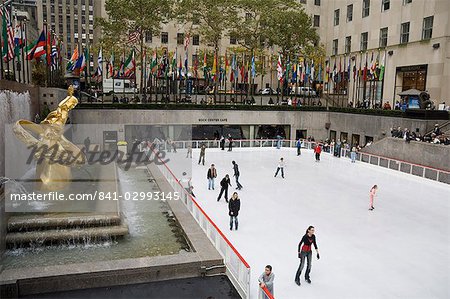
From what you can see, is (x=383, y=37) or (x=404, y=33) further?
(x=383, y=37)

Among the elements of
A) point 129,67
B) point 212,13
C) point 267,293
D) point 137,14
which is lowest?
point 267,293

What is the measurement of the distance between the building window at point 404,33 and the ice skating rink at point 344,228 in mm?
17337

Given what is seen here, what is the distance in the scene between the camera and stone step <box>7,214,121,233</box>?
10.3m

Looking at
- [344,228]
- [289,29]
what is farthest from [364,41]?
[344,228]

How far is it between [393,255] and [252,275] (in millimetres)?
4192

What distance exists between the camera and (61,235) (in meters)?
10.2

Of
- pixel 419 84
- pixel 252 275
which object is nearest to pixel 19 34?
pixel 252 275

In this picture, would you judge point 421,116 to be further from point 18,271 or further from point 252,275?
point 18,271

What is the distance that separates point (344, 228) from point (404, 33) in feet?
91.6

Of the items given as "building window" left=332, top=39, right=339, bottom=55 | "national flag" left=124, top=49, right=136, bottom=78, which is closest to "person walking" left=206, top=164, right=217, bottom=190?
"national flag" left=124, top=49, right=136, bottom=78

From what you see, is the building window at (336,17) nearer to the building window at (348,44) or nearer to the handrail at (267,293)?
the building window at (348,44)

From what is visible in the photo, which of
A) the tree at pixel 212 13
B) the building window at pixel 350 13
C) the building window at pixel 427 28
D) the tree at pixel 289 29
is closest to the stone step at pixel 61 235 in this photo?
the tree at pixel 212 13

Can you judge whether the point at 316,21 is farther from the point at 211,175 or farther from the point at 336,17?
the point at 211,175

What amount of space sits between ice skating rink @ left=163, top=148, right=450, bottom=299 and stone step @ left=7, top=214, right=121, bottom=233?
351 centimetres
